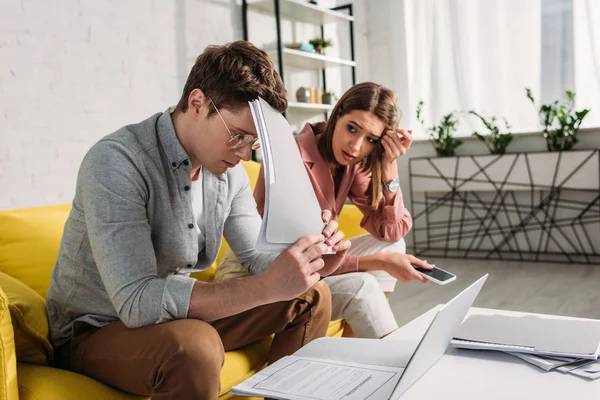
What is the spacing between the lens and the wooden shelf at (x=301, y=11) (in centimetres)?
401

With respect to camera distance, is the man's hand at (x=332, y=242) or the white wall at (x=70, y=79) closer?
the man's hand at (x=332, y=242)

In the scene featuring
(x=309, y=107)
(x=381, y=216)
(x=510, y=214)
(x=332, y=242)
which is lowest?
(x=510, y=214)

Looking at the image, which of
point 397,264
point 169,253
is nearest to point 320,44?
point 397,264

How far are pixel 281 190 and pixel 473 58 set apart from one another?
13.1 feet

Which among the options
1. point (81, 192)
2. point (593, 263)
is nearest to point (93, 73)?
point (81, 192)

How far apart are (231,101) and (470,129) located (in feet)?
12.4

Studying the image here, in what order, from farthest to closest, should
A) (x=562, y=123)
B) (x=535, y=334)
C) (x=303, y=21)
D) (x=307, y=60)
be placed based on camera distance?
(x=303, y=21)
(x=307, y=60)
(x=562, y=123)
(x=535, y=334)

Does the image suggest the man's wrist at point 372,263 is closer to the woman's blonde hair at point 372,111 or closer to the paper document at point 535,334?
the woman's blonde hair at point 372,111

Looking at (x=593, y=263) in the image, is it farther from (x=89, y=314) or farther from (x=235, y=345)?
(x=89, y=314)

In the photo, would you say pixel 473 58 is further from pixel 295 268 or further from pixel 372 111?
pixel 295 268

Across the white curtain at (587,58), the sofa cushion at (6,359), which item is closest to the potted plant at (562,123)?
the white curtain at (587,58)

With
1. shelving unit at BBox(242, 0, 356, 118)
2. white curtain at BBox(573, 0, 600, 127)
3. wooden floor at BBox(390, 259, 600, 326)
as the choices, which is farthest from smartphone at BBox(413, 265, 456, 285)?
white curtain at BBox(573, 0, 600, 127)

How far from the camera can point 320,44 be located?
4.34m

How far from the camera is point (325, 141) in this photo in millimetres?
2125
